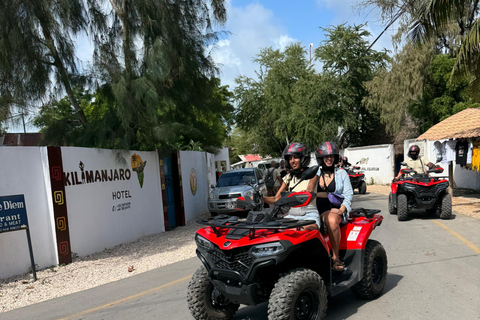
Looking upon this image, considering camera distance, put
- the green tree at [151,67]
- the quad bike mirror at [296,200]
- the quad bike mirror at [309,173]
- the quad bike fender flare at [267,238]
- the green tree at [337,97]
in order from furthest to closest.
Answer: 1. the green tree at [337,97]
2. the green tree at [151,67]
3. the quad bike mirror at [309,173]
4. the quad bike mirror at [296,200]
5. the quad bike fender flare at [267,238]

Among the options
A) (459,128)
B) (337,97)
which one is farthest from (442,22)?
(337,97)

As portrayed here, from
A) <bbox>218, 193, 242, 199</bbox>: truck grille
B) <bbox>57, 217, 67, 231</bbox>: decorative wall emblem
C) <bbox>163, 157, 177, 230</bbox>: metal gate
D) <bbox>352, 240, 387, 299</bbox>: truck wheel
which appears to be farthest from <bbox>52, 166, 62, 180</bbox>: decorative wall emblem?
<bbox>218, 193, 242, 199</bbox>: truck grille

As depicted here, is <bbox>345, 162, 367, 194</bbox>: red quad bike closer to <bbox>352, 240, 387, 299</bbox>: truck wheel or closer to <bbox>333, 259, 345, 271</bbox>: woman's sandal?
<bbox>352, 240, 387, 299</bbox>: truck wheel

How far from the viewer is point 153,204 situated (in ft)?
41.9

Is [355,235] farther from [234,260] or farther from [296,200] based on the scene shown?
[234,260]

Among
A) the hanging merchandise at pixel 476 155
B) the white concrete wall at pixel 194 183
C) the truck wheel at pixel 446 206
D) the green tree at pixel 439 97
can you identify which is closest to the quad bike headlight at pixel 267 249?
the truck wheel at pixel 446 206

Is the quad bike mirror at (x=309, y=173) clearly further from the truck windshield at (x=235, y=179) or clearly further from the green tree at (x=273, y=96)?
the green tree at (x=273, y=96)

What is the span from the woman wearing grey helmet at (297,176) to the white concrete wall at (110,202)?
5889mm

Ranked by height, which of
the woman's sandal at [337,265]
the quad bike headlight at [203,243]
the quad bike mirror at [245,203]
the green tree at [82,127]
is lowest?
the woman's sandal at [337,265]

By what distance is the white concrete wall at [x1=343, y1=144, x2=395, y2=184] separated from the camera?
1034 inches

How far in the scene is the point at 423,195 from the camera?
11.5 m

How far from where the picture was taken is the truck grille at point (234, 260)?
405cm

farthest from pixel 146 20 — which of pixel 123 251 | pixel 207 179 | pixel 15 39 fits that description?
pixel 207 179

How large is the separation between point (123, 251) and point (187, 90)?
5208 mm
